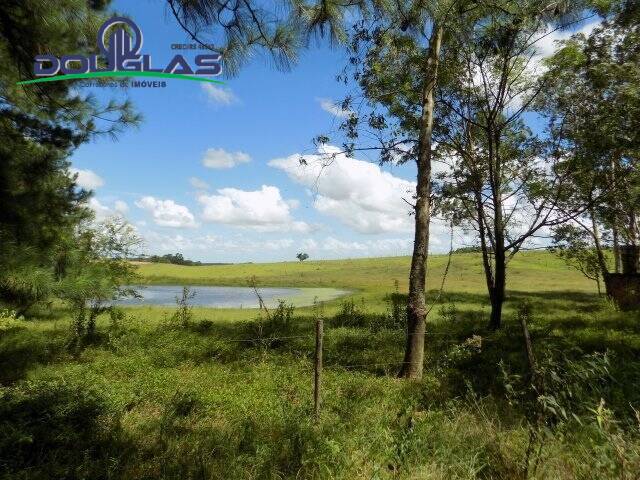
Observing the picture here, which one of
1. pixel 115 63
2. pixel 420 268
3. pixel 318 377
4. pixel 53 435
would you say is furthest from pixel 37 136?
pixel 420 268

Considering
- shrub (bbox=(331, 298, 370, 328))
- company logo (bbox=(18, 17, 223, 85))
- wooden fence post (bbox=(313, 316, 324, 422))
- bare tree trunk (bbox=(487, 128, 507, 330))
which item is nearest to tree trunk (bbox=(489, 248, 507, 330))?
bare tree trunk (bbox=(487, 128, 507, 330))

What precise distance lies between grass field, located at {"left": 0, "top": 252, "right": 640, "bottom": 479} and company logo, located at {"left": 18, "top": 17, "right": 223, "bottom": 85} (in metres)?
4.73

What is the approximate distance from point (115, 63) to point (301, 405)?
6.04 meters

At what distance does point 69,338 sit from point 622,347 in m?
14.1

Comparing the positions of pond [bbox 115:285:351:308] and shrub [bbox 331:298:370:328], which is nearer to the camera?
shrub [bbox 331:298:370:328]

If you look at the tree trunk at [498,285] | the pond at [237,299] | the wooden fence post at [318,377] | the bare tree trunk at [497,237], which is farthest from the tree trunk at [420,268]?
the pond at [237,299]

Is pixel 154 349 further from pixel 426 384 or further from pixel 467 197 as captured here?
pixel 467 197

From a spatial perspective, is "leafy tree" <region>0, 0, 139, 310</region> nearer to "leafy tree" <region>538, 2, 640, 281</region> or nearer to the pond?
"leafy tree" <region>538, 2, 640, 281</region>

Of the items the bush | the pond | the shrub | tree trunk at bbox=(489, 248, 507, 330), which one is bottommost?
the pond

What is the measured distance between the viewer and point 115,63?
6.21 m

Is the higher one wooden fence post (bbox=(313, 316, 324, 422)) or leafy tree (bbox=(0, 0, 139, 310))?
leafy tree (bbox=(0, 0, 139, 310))

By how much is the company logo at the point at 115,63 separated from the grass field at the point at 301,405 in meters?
4.73

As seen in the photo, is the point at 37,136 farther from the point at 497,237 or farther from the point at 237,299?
the point at 237,299

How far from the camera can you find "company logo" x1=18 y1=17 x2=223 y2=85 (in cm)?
568
